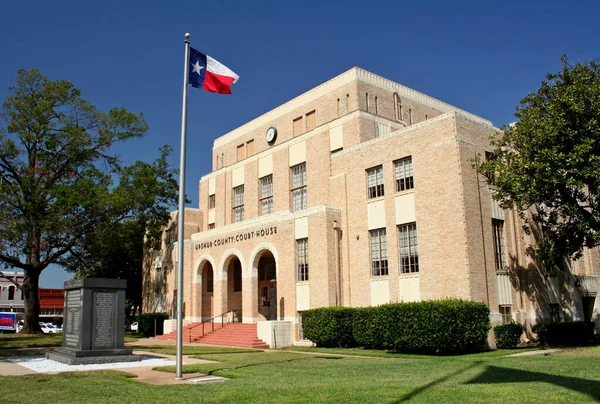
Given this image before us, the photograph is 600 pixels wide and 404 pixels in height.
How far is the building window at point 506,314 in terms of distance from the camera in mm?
24906

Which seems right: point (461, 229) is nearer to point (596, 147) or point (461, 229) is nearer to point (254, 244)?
point (596, 147)

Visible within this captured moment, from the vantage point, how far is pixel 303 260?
30000 mm

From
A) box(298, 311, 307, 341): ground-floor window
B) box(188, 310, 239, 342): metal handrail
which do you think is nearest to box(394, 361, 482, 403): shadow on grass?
box(298, 311, 307, 341): ground-floor window

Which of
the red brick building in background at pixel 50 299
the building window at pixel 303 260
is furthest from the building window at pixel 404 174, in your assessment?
the red brick building in background at pixel 50 299

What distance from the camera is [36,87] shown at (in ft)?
130

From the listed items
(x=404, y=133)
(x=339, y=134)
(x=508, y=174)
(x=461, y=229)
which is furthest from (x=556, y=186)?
(x=339, y=134)

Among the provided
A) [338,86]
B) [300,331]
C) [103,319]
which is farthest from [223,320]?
[103,319]

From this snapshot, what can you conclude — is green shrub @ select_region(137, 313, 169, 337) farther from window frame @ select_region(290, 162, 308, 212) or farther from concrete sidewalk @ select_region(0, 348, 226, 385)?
concrete sidewalk @ select_region(0, 348, 226, 385)

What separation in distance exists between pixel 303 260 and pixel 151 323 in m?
16.5

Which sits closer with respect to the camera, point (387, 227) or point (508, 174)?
point (508, 174)

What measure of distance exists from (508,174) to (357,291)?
972cm

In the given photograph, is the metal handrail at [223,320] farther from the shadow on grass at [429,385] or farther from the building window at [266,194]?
the shadow on grass at [429,385]

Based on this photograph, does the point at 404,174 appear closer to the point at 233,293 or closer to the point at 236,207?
the point at 233,293

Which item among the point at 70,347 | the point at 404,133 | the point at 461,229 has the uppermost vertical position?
the point at 404,133
